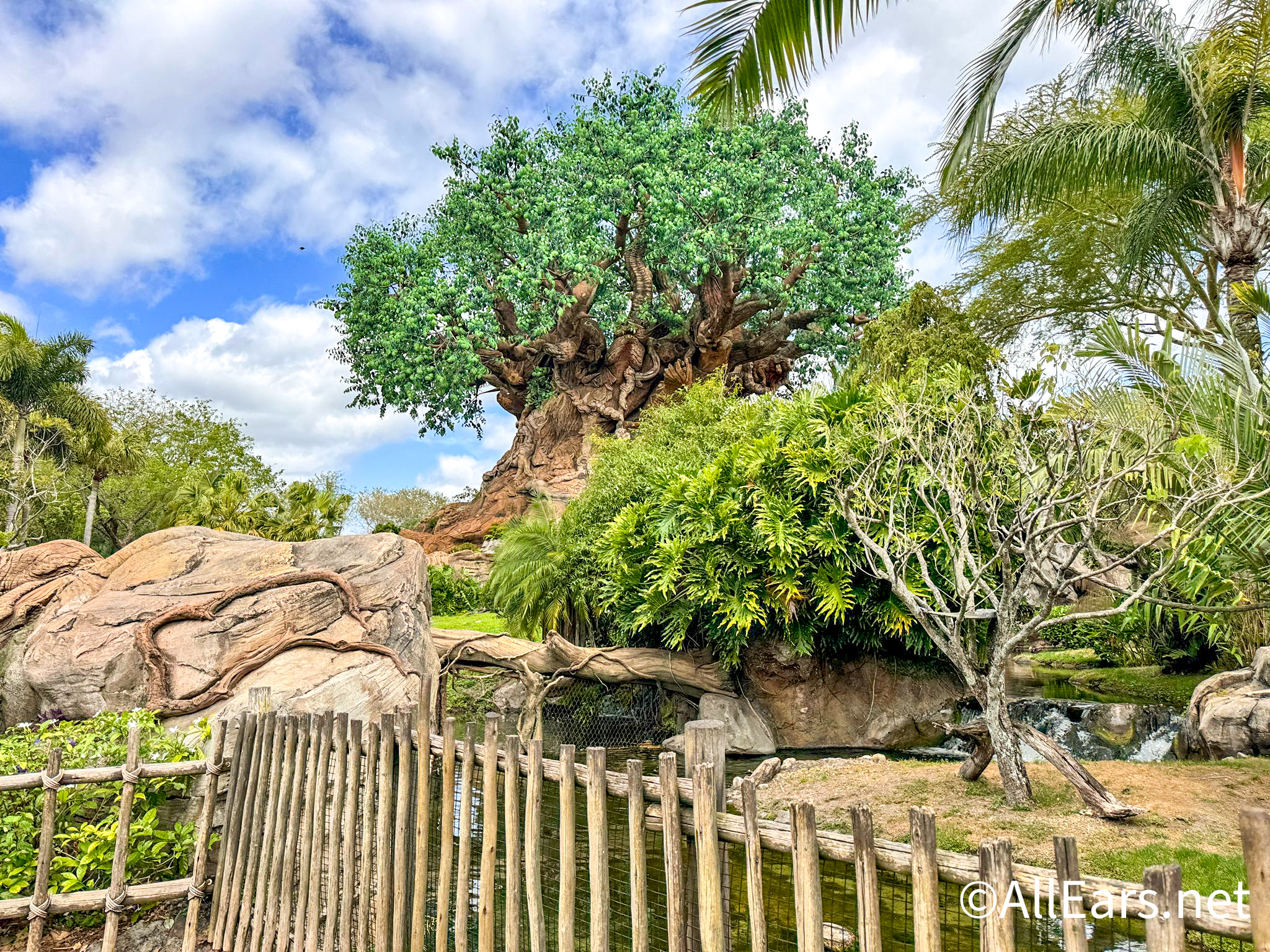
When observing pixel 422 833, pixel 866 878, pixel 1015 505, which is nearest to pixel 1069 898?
pixel 866 878

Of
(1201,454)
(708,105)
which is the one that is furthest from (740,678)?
(708,105)

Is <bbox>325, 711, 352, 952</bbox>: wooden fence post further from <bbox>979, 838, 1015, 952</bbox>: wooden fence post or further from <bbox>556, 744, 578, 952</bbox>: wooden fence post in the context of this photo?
<bbox>979, 838, 1015, 952</bbox>: wooden fence post

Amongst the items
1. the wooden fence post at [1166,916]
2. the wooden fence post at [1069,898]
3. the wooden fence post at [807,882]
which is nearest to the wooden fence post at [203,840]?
the wooden fence post at [807,882]

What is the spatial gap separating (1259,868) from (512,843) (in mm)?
2294

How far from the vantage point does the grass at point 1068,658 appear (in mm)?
18500

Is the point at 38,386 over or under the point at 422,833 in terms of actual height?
over

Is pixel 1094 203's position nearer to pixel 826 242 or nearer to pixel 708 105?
pixel 826 242

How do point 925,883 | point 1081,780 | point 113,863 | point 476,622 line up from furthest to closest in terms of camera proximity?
1. point 476,622
2. point 1081,780
3. point 113,863
4. point 925,883

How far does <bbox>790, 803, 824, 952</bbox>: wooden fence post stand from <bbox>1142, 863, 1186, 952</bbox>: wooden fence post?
781 millimetres

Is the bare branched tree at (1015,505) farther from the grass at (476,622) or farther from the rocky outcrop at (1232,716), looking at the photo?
the grass at (476,622)

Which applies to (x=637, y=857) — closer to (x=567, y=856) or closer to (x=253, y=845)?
(x=567, y=856)

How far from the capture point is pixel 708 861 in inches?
99.9

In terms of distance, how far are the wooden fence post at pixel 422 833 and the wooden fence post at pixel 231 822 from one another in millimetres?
1604

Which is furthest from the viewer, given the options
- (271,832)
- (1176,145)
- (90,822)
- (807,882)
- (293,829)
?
(1176,145)
